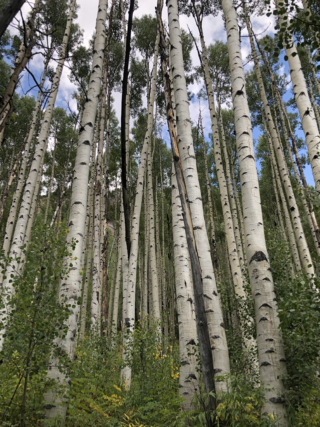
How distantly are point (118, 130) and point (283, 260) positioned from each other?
43.8 ft

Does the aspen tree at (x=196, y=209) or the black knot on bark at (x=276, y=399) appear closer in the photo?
the black knot on bark at (x=276, y=399)

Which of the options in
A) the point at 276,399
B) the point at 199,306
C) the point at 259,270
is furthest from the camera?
the point at 199,306

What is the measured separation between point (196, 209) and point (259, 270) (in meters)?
1.10

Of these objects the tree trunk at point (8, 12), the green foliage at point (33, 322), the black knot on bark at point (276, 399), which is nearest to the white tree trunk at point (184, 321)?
the black knot on bark at point (276, 399)

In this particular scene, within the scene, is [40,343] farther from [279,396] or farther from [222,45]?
[222,45]

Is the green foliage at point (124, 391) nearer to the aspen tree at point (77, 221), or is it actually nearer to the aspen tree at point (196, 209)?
the aspen tree at point (77, 221)

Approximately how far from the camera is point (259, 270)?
2.93 m

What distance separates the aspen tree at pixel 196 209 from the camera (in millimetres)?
2896

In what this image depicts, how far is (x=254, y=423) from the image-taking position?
2463 mm

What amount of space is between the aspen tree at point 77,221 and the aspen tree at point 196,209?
4.22ft

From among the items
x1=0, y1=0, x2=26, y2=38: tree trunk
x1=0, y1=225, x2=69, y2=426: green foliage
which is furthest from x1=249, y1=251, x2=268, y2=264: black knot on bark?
x1=0, y1=0, x2=26, y2=38: tree trunk

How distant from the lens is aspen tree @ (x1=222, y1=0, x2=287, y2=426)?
2480 millimetres

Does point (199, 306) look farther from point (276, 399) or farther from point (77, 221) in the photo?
point (77, 221)

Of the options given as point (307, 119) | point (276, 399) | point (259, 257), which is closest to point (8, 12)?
point (259, 257)
